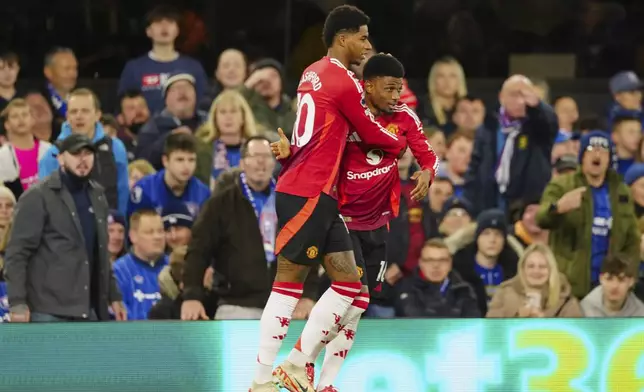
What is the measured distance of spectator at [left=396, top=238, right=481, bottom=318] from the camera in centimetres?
1069

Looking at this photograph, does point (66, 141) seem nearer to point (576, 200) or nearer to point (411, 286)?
point (411, 286)

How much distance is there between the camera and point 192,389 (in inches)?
314

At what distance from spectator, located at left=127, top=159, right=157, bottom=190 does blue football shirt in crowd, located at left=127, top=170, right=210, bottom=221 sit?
0.21m

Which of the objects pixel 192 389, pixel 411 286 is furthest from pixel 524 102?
pixel 192 389

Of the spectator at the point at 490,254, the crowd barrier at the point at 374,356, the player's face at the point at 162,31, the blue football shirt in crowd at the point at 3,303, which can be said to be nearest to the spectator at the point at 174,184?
the blue football shirt in crowd at the point at 3,303

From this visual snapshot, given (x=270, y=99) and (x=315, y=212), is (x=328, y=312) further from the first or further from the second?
(x=270, y=99)

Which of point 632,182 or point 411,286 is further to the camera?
point 632,182

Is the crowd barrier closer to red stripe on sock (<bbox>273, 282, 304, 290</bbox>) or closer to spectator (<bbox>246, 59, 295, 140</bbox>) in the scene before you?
red stripe on sock (<bbox>273, 282, 304, 290</bbox>)

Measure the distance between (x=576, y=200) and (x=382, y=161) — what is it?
3.45 meters

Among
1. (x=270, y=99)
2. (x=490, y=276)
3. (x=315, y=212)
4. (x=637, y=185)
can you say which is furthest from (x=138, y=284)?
(x=637, y=185)

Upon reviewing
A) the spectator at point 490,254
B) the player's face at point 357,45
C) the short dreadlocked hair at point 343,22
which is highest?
the short dreadlocked hair at point 343,22

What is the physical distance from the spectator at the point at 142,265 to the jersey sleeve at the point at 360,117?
10.7ft

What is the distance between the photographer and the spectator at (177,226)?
1101cm

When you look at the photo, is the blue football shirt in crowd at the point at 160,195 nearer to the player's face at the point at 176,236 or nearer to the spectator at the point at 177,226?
the spectator at the point at 177,226
